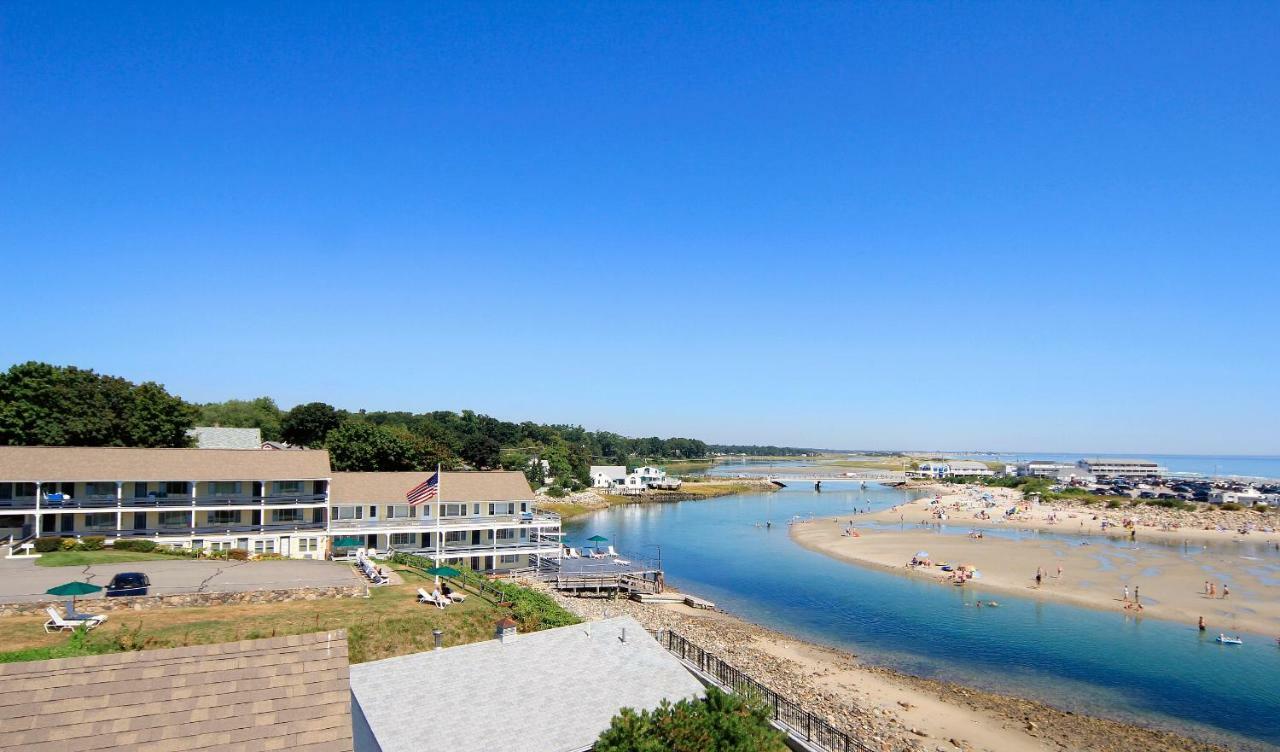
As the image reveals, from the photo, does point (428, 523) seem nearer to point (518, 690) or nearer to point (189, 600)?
point (189, 600)

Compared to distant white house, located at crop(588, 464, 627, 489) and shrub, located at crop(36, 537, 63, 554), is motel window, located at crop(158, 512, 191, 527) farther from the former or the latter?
distant white house, located at crop(588, 464, 627, 489)

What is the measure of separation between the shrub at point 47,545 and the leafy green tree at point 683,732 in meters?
37.0

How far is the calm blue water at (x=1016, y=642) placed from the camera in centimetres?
3416

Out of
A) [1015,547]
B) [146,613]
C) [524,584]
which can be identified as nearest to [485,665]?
[146,613]

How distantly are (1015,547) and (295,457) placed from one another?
72.7m

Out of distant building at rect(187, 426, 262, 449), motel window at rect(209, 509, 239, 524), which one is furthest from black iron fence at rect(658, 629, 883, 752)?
distant building at rect(187, 426, 262, 449)

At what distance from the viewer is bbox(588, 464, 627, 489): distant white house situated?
498ft

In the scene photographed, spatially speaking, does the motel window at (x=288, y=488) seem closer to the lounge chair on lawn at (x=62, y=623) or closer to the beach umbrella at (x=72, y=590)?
the beach umbrella at (x=72, y=590)

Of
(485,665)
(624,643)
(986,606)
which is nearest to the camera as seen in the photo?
(485,665)

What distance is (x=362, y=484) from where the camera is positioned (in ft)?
166

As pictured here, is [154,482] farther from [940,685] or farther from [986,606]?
[986,606]

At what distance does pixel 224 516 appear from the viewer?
44.9 meters

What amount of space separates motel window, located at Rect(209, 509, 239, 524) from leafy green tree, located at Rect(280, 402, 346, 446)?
45.4 meters

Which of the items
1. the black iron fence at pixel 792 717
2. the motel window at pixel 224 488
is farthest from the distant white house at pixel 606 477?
the black iron fence at pixel 792 717
